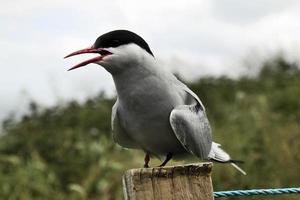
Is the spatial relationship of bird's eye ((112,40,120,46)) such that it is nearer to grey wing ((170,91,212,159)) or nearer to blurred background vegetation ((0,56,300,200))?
grey wing ((170,91,212,159))

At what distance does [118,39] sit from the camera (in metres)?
3.30

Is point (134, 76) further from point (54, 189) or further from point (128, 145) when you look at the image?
point (54, 189)

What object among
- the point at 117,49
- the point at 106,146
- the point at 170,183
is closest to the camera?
the point at 170,183

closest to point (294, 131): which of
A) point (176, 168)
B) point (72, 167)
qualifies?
point (72, 167)

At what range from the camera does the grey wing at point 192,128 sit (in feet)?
10.7

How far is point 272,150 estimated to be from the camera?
771cm

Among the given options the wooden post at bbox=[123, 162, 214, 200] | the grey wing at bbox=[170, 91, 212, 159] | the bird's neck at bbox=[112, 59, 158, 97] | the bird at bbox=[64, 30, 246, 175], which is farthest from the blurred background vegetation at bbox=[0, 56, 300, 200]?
the wooden post at bbox=[123, 162, 214, 200]

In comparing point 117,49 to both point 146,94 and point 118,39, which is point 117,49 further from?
point 146,94

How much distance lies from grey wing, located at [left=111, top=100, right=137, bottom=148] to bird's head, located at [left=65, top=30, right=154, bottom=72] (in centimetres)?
25

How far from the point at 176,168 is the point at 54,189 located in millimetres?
4847

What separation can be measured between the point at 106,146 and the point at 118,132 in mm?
4984

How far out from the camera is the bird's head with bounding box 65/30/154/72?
3.27 meters

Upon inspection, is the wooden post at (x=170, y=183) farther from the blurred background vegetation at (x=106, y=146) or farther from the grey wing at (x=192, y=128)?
the blurred background vegetation at (x=106, y=146)

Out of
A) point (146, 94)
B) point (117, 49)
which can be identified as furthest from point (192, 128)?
point (117, 49)
